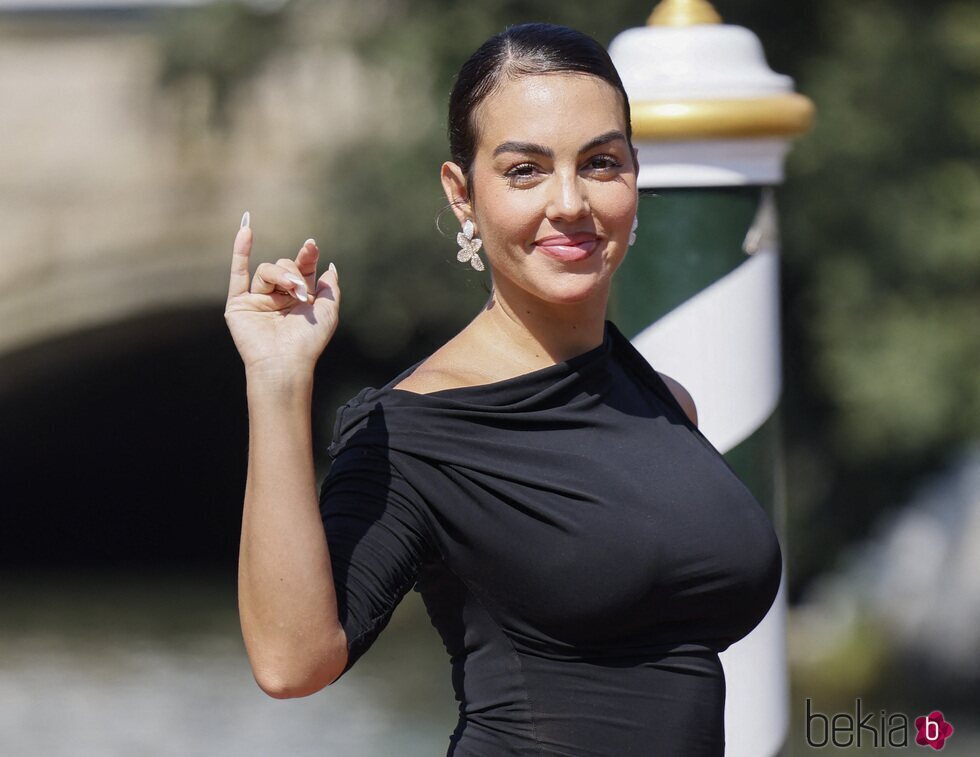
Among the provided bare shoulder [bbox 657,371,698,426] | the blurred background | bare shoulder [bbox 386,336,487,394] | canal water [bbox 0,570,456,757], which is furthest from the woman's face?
canal water [bbox 0,570,456,757]

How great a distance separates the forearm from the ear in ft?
1.23

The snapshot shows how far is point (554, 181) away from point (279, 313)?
33 cm

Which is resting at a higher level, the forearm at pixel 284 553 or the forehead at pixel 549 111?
the forehead at pixel 549 111

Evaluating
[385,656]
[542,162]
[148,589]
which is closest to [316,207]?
[385,656]

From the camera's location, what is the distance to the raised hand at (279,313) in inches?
55.6

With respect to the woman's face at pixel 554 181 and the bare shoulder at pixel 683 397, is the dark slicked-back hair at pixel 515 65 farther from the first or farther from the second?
the bare shoulder at pixel 683 397

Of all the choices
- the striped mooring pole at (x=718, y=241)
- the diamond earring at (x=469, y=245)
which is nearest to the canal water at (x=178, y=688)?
the striped mooring pole at (x=718, y=241)

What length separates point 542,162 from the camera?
1.59m

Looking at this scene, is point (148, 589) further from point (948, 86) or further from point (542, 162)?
point (542, 162)

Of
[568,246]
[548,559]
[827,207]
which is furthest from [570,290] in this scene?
[827,207]

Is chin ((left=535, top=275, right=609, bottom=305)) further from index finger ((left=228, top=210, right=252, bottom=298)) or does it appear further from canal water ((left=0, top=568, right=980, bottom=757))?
canal water ((left=0, top=568, right=980, bottom=757))

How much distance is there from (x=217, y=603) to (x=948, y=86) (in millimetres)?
5299

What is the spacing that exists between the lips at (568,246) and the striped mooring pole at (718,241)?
0.56 metres

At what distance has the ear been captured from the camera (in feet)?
5.56
